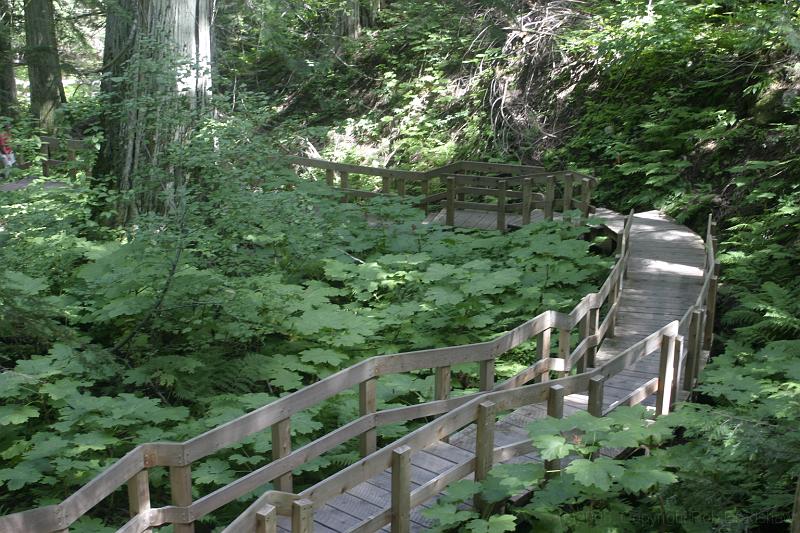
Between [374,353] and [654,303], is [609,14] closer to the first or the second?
[654,303]

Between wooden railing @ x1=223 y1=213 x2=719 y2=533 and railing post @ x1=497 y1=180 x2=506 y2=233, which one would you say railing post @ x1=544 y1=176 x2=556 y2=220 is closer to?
railing post @ x1=497 y1=180 x2=506 y2=233

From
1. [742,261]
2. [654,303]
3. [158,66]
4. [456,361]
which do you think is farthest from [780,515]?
[158,66]

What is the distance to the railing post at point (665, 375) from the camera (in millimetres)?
6641

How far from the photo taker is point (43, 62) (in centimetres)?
1706

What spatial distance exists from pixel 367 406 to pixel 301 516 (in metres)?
1.55

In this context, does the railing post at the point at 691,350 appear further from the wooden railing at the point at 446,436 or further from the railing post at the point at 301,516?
the railing post at the point at 301,516

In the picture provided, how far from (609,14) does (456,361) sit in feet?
42.2

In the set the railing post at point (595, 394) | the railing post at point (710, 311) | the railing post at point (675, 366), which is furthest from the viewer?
the railing post at point (710, 311)

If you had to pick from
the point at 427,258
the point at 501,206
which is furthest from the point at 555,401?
the point at 501,206

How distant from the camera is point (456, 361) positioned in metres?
6.28

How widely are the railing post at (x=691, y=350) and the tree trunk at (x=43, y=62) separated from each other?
44.1 ft

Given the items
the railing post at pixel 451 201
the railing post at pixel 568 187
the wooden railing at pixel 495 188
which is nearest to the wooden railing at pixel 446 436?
the wooden railing at pixel 495 188

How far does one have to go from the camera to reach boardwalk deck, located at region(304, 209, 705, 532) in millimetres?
5355

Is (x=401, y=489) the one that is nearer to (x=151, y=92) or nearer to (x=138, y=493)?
(x=138, y=493)
